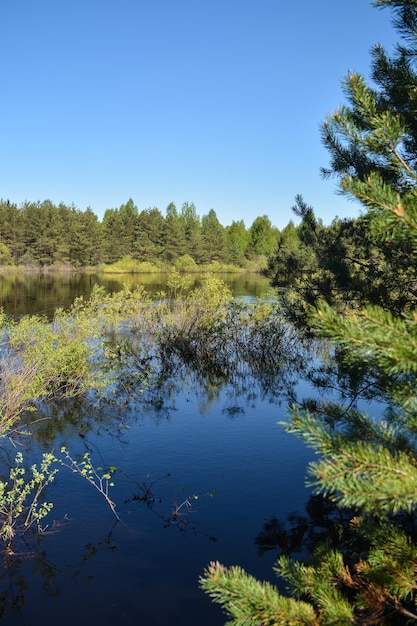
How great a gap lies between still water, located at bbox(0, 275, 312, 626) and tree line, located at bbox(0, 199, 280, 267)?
54.8 meters

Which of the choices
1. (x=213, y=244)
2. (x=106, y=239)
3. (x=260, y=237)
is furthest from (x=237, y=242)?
(x=106, y=239)

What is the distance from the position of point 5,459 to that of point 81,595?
3865 millimetres

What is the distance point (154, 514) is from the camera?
693cm

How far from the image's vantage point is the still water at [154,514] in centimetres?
530

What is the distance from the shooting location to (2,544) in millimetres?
6078

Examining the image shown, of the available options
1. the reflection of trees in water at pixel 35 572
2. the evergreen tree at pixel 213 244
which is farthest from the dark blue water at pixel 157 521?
the evergreen tree at pixel 213 244

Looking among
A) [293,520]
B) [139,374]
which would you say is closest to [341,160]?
[293,520]

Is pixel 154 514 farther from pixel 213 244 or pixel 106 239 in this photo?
pixel 213 244

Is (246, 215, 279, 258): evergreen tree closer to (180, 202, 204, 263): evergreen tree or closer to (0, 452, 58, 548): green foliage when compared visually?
(180, 202, 204, 263): evergreen tree

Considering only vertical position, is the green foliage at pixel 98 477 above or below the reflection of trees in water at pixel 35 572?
Result: above

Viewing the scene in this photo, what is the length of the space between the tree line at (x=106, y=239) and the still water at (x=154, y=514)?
5477 cm

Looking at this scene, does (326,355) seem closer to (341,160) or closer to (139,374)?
(139,374)

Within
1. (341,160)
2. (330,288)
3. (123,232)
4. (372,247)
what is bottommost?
(330,288)

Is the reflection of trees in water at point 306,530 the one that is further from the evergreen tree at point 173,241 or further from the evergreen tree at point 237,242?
the evergreen tree at point 237,242
